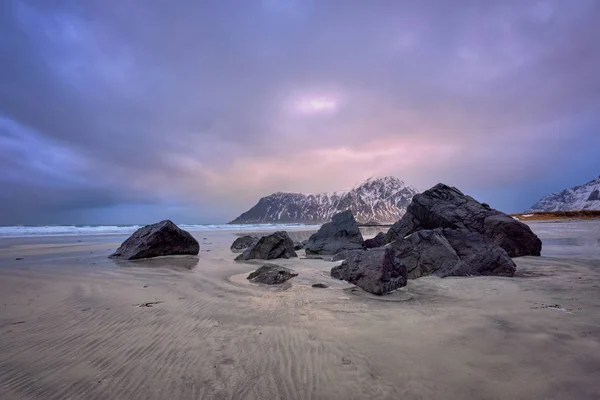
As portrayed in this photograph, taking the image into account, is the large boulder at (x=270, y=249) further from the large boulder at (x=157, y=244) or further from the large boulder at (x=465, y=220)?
the large boulder at (x=465, y=220)

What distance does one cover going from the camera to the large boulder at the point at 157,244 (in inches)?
570

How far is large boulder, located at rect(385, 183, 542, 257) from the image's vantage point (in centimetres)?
1312

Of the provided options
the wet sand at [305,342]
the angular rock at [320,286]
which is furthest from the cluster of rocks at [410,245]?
the wet sand at [305,342]

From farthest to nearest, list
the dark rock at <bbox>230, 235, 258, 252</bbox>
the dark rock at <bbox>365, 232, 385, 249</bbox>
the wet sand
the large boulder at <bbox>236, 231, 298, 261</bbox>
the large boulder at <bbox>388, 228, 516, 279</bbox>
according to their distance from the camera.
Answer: the dark rock at <bbox>230, 235, 258, 252</bbox> → the dark rock at <bbox>365, 232, 385, 249</bbox> → the large boulder at <bbox>236, 231, 298, 261</bbox> → the large boulder at <bbox>388, 228, 516, 279</bbox> → the wet sand

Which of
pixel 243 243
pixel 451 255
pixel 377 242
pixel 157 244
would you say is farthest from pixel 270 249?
pixel 377 242

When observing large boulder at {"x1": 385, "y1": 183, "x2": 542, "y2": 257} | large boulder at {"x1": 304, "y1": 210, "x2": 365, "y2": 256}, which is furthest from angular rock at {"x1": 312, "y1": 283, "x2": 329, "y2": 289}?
large boulder at {"x1": 304, "y1": 210, "x2": 365, "y2": 256}

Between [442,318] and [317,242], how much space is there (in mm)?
13637

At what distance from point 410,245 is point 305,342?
23.0 feet

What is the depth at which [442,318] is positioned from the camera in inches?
198

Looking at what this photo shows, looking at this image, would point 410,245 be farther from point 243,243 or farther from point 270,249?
point 243,243

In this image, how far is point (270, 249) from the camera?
1490 centimetres

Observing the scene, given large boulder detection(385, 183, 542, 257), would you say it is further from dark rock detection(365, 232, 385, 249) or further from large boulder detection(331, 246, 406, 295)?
large boulder detection(331, 246, 406, 295)

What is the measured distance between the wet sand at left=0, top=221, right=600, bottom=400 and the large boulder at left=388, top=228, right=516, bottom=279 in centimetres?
128

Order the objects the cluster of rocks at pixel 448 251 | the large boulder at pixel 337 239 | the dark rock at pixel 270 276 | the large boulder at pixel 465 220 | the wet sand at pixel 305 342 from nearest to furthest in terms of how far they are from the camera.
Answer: the wet sand at pixel 305 342, the cluster of rocks at pixel 448 251, the dark rock at pixel 270 276, the large boulder at pixel 465 220, the large boulder at pixel 337 239
